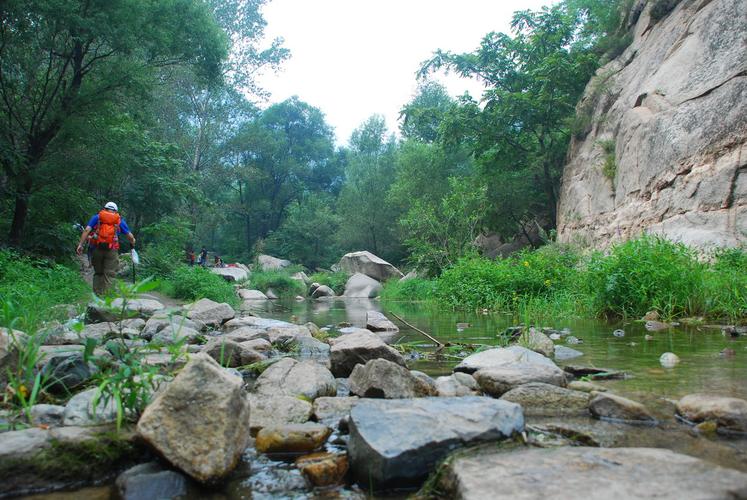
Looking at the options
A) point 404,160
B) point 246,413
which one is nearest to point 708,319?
point 246,413

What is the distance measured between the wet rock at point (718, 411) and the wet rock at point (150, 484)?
2.23 meters

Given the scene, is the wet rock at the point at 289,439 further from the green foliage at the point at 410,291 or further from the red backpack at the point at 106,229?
the green foliage at the point at 410,291

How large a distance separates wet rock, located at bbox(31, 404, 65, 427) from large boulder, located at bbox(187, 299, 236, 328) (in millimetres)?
5295

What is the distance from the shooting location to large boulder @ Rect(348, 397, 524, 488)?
1.76 metres

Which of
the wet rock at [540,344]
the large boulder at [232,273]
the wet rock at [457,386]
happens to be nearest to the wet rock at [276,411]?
the wet rock at [457,386]

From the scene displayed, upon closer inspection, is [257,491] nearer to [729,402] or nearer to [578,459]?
[578,459]

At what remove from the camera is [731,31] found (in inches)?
468

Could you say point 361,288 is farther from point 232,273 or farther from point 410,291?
point 232,273

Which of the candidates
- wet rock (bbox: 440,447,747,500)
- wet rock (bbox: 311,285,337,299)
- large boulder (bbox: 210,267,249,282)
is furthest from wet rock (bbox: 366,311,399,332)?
large boulder (bbox: 210,267,249,282)

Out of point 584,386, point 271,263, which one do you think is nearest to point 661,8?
point 584,386

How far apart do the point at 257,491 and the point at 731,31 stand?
1482 cm

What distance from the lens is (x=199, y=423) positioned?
1.82 m

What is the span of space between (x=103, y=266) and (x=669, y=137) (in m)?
13.2

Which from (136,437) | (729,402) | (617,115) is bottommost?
(136,437)
